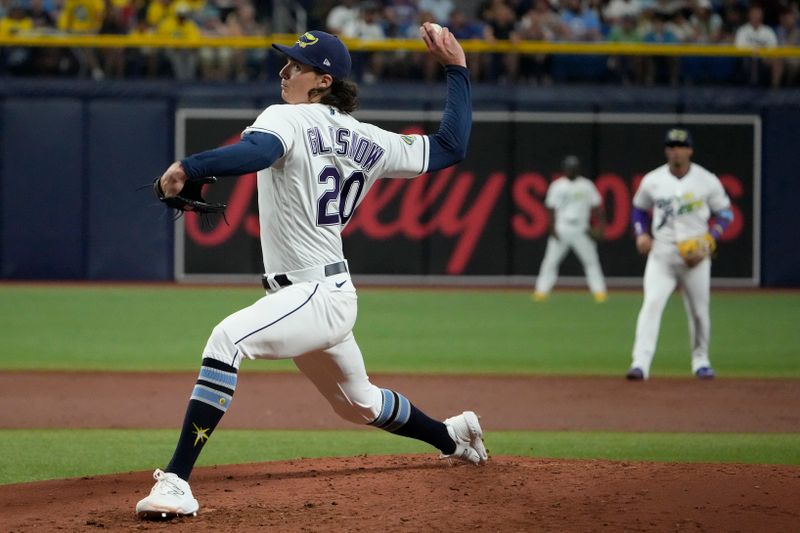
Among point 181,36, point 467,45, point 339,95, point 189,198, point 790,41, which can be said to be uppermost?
point 790,41

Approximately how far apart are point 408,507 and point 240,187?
1571cm

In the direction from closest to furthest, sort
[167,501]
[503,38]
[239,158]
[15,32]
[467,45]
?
[239,158] < [167,501] < [467,45] < [15,32] < [503,38]

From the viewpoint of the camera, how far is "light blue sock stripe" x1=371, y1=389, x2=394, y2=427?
5867 mm

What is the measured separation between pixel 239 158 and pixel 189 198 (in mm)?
264

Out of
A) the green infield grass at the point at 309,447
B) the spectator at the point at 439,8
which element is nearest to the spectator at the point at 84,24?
the spectator at the point at 439,8

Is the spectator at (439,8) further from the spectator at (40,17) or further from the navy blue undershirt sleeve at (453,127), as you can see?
the navy blue undershirt sleeve at (453,127)

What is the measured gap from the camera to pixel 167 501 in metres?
4.96

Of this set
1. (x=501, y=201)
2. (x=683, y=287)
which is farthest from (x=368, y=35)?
(x=683, y=287)

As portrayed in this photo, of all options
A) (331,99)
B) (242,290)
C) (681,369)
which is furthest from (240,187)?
(331,99)

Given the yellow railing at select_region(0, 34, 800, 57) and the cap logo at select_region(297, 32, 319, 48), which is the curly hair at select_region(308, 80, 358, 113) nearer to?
the cap logo at select_region(297, 32, 319, 48)

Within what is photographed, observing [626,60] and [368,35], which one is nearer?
[368,35]

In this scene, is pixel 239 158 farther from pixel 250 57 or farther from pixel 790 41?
pixel 790 41

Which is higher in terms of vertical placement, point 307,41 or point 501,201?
point 307,41

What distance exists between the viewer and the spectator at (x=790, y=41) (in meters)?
20.6
